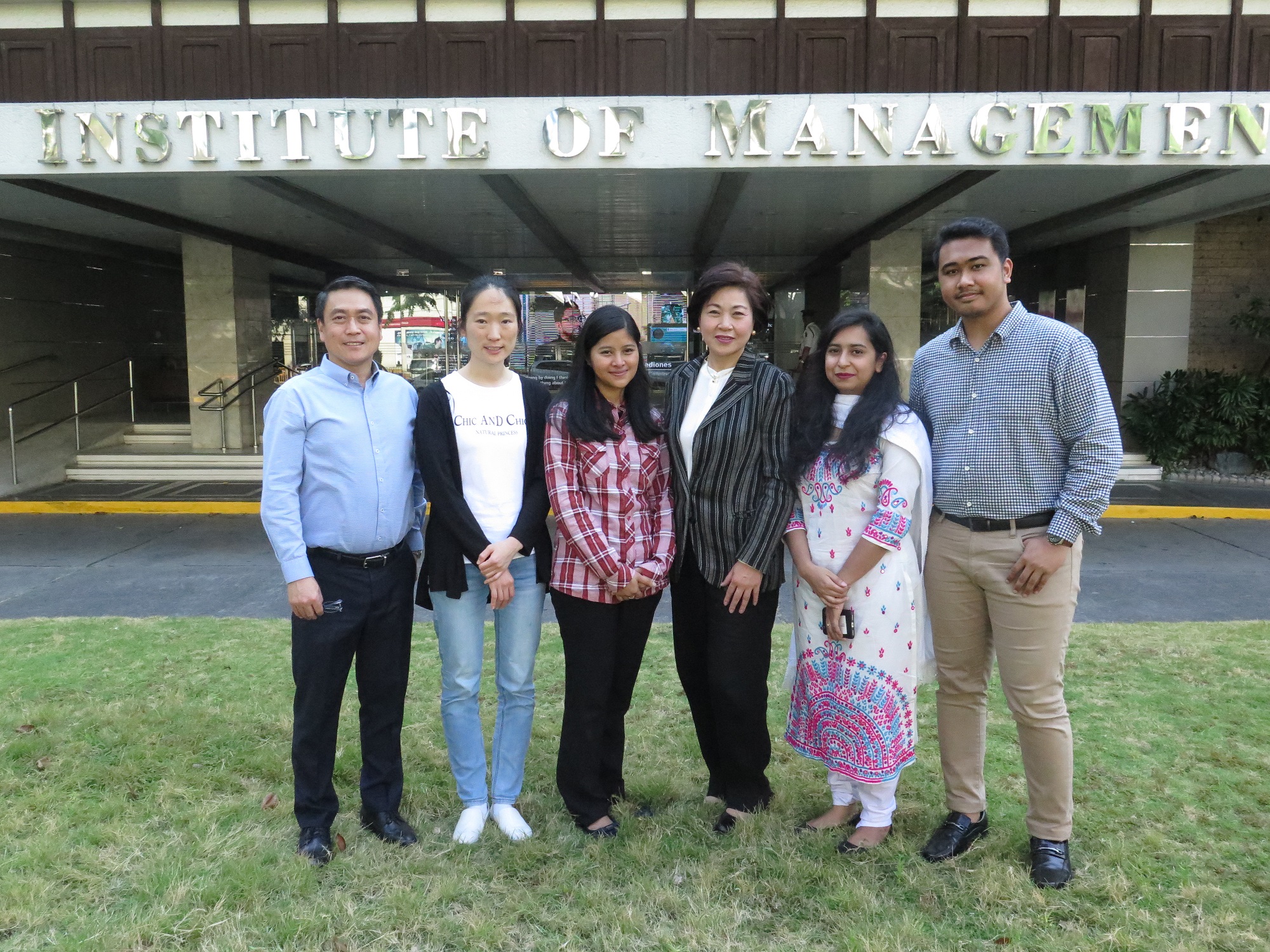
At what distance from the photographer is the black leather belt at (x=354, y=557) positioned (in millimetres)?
2877

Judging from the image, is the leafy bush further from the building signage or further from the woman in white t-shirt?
the woman in white t-shirt

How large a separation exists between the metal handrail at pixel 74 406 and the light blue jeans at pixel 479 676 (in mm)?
10887

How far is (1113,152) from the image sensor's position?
7.88m

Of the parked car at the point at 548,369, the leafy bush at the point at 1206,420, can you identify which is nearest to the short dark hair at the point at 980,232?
the leafy bush at the point at 1206,420

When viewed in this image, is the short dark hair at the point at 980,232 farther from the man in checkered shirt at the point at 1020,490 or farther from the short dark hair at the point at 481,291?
the short dark hair at the point at 481,291

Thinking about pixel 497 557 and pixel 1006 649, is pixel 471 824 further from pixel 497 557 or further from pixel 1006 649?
pixel 1006 649

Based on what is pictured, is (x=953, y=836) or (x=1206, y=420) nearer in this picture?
(x=953, y=836)

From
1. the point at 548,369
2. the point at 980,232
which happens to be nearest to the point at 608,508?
the point at 980,232

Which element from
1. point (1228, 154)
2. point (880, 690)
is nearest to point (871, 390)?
point (880, 690)

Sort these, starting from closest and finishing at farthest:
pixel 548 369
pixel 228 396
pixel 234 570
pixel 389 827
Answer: pixel 389 827 → pixel 234 570 → pixel 228 396 → pixel 548 369

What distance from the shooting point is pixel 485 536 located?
2891 mm

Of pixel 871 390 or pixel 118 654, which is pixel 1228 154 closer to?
pixel 871 390

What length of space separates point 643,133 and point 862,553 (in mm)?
6206

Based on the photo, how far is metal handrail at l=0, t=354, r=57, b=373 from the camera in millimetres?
13508
